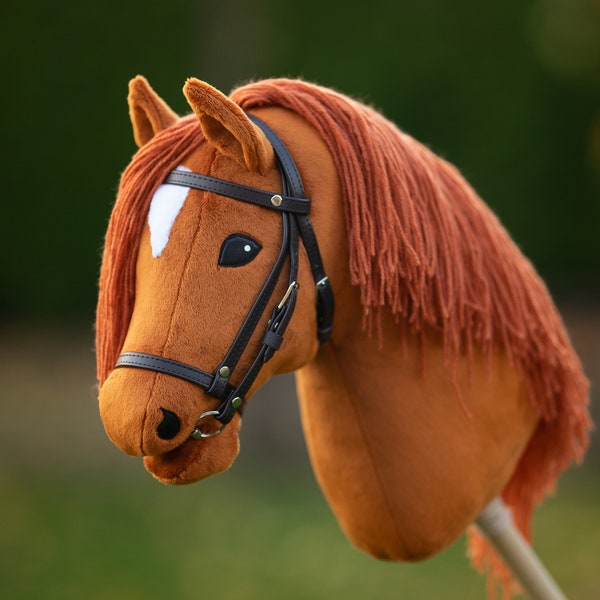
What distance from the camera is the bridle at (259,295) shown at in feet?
2.82

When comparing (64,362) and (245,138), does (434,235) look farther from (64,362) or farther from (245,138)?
(64,362)

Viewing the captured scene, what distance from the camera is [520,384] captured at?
1183mm

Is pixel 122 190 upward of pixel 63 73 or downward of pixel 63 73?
upward

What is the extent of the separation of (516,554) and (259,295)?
0.69m

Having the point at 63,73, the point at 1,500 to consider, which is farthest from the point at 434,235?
the point at 63,73

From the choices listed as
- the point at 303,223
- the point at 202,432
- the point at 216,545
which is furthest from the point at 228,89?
the point at 202,432

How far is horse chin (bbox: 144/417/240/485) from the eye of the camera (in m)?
0.89

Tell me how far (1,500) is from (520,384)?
9.36 ft

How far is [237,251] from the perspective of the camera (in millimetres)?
891

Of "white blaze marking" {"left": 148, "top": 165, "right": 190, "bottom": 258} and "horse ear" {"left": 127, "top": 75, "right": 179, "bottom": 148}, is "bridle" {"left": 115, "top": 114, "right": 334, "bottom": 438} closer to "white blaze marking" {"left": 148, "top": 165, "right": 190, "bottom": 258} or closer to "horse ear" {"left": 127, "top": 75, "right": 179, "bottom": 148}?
"white blaze marking" {"left": 148, "top": 165, "right": 190, "bottom": 258}

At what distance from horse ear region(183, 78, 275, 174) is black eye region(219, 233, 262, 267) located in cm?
8

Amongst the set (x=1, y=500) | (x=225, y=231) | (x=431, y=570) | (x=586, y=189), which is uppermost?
(x=225, y=231)

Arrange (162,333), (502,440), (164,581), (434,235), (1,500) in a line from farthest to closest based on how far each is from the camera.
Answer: (1,500) < (164,581) < (502,440) < (434,235) < (162,333)

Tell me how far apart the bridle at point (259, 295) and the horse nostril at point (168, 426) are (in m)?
0.04
